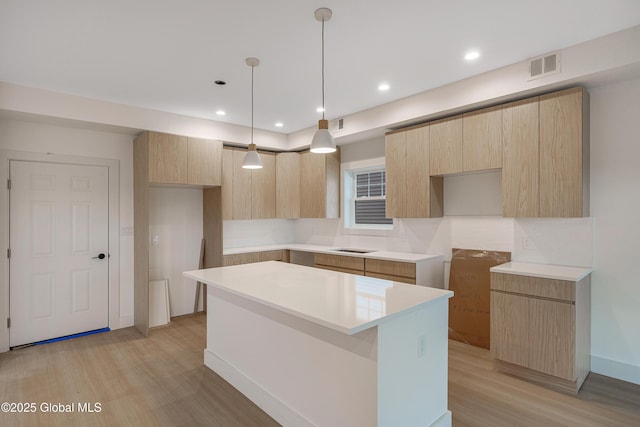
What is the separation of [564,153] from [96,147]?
523 centimetres

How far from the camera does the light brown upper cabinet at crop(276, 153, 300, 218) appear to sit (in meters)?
5.59

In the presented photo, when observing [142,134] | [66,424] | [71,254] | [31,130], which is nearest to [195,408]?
[66,424]

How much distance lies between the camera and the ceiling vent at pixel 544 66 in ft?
9.25

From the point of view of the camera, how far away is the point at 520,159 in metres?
3.14

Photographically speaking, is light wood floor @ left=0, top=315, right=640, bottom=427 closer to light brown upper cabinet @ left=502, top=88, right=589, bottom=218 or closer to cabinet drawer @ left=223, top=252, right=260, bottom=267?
cabinet drawer @ left=223, top=252, right=260, bottom=267

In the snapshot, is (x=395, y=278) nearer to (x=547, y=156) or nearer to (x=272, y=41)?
(x=547, y=156)

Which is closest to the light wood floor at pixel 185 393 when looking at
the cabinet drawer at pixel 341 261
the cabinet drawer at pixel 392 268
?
the cabinet drawer at pixel 392 268

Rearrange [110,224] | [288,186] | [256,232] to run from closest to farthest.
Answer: [110,224], [288,186], [256,232]

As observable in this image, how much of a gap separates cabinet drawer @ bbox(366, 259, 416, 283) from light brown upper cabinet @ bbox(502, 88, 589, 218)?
1.17 m

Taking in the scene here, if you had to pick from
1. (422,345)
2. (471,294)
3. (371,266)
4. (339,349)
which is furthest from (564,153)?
(339,349)

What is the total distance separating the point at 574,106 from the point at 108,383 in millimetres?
4763

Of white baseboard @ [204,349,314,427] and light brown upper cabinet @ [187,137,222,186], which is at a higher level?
light brown upper cabinet @ [187,137,222,186]

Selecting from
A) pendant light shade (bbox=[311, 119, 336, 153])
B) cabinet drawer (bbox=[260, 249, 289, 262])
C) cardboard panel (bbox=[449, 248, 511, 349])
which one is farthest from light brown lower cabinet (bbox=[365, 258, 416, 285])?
pendant light shade (bbox=[311, 119, 336, 153])

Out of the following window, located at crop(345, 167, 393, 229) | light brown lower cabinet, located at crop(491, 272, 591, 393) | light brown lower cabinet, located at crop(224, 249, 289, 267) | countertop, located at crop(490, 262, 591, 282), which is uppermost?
window, located at crop(345, 167, 393, 229)
